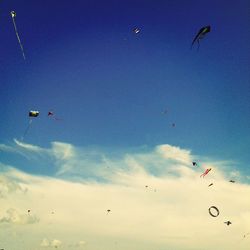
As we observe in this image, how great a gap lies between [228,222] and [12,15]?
49.0m

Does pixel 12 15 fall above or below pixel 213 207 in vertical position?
above

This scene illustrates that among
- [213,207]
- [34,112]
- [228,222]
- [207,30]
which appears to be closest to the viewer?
[207,30]

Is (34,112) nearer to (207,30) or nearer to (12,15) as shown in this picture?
(12,15)

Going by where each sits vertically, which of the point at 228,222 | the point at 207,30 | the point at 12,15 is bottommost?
the point at 228,222

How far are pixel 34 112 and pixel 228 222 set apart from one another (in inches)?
1480

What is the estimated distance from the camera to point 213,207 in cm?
5522

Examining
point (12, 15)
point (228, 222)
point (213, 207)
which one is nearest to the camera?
point (12, 15)

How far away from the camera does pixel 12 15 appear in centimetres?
3077

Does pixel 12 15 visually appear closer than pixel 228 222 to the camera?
Yes

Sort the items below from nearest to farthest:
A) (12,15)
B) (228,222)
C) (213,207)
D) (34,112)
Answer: (12,15) → (34,112) → (213,207) → (228,222)

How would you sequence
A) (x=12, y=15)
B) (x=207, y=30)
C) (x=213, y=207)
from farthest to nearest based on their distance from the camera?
(x=213, y=207) → (x=207, y=30) → (x=12, y=15)

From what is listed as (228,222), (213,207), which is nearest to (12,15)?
(213,207)

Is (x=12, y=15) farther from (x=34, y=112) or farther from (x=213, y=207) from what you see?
(x=213, y=207)

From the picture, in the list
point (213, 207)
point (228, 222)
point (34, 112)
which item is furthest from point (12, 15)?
point (228, 222)
